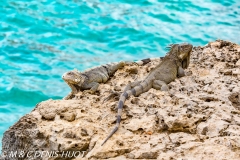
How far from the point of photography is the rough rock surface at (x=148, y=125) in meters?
3.30

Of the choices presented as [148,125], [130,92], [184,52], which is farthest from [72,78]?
[148,125]

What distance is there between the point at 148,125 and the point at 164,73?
1.26 m

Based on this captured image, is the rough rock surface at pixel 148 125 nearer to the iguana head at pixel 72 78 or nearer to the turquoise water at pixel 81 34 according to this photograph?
the iguana head at pixel 72 78

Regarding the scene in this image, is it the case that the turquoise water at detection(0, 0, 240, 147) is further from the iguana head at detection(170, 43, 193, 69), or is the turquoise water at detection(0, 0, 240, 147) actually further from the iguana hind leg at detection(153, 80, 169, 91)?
the iguana hind leg at detection(153, 80, 169, 91)

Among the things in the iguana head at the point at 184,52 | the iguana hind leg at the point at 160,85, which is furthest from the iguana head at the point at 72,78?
the iguana head at the point at 184,52

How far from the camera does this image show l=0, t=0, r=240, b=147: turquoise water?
8.89 meters

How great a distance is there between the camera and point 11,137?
3848 millimetres

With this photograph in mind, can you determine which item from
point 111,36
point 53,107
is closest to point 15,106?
point 111,36

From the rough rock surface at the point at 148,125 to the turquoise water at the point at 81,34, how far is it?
3883 mm

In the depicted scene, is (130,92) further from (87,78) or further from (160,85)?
(87,78)

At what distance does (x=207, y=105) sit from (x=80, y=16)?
861cm

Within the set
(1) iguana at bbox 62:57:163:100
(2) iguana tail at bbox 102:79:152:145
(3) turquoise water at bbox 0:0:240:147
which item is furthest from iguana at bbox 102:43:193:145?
(3) turquoise water at bbox 0:0:240:147

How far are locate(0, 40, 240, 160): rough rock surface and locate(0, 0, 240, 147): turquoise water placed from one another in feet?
12.7

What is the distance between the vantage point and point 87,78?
4824mm
